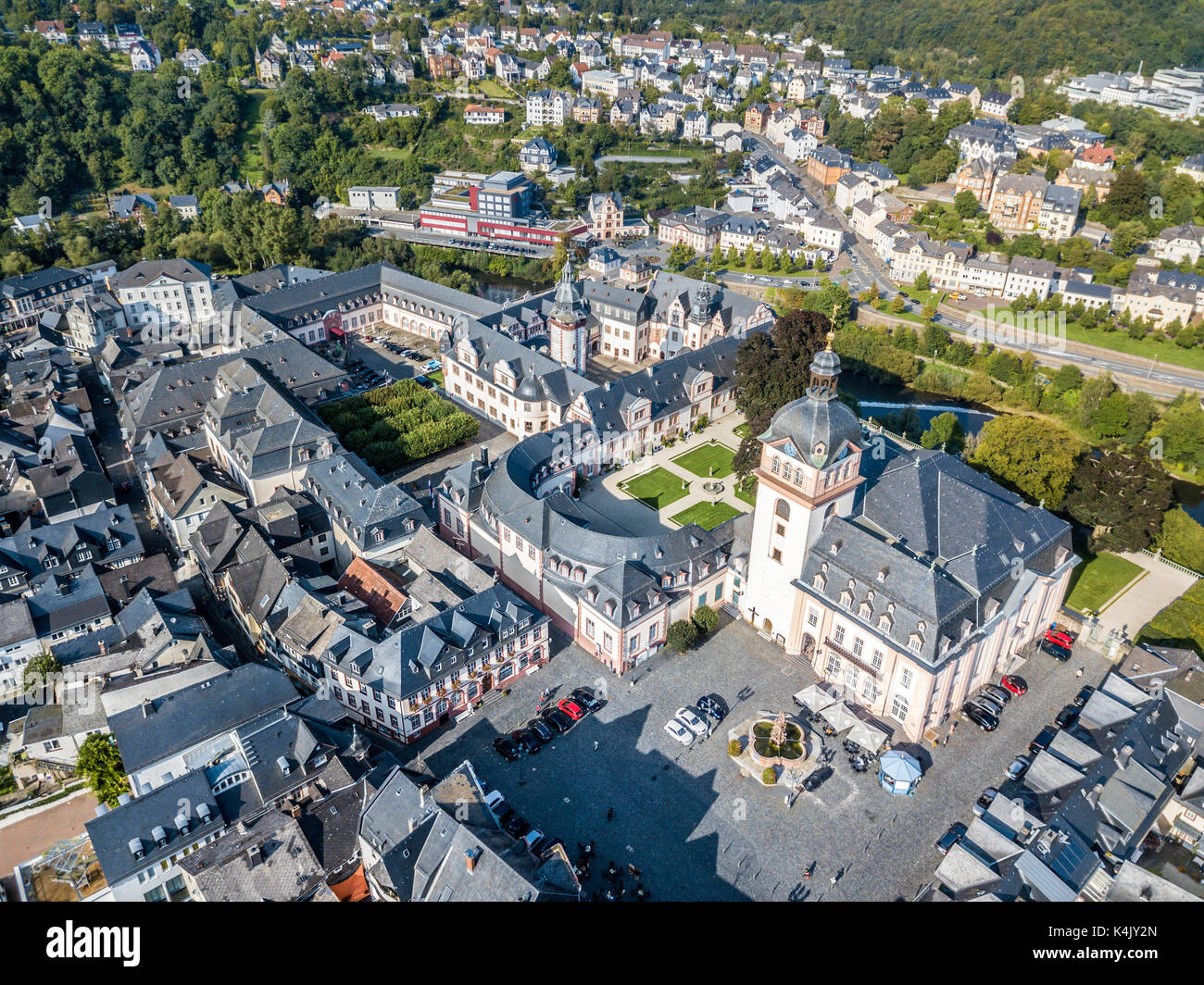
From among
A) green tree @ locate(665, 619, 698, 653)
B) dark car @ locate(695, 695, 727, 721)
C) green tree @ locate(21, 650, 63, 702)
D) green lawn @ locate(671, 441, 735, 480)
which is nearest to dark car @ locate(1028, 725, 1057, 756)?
dark car @ locate(695, 695, 727, 721)

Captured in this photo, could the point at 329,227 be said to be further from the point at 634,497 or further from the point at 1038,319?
the point at 1038,319

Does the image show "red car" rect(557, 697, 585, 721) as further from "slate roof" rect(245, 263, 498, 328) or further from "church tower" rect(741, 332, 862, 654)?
"slate roof" rect(245, 263, 498, 328)

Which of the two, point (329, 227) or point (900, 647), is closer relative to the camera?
point (900, 647)

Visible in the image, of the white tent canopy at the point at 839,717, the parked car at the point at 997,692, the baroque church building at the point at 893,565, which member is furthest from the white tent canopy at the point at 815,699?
the parked car at the point at 997,692

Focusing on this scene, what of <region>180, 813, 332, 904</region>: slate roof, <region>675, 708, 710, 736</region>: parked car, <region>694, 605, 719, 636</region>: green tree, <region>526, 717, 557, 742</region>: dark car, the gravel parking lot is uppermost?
<region>180, 813, 332, 904</region>: slate roof

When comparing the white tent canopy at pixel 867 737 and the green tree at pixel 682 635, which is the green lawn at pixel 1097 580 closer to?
the white tent canopy at pixel 867 737

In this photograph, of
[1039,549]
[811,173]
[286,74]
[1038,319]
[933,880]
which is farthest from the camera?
[286,74]

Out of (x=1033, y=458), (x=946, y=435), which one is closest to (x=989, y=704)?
(x=1033, y=458)
